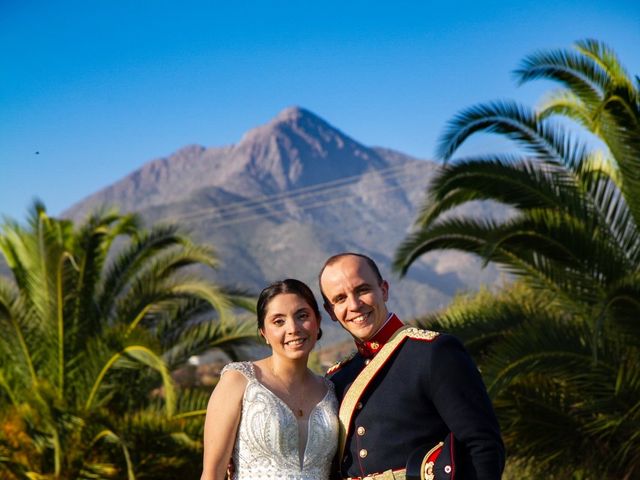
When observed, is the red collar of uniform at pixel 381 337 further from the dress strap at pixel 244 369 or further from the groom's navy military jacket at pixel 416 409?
the dress strap at pixel 244 369

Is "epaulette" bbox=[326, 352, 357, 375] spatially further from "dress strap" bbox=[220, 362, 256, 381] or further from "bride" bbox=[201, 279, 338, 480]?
"dress strap" bbox=[220, 362, 256, 381]

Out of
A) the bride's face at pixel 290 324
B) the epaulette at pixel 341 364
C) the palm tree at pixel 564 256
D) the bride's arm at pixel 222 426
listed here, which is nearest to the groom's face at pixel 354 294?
the bride's face at pixel 290 324

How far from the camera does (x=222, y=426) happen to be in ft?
12.4

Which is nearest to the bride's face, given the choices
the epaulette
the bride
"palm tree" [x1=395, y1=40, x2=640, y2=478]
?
the bride

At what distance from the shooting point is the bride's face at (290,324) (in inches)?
152

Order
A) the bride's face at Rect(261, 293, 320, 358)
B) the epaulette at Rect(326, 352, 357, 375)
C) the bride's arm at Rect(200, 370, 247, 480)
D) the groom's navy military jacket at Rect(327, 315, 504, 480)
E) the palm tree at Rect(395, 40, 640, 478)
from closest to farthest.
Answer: the groom's navy military jacket at Rect(327, 315, 504, 480) < the bride's arm at Rect(200, 370, 247, 480) < the bride's face at Rect(261, 293, 320, 358) < the epaulette at Rect(326, 352, 357, 375) < the palm tree at Rect(395, 40, 640, 478)

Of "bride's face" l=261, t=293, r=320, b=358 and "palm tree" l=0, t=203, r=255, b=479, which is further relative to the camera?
"palm tree" l=0, t=203, r=255, b=479

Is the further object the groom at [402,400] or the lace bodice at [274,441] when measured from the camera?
the lace bodice at [274,441]

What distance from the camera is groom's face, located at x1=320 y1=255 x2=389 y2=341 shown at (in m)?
3.81

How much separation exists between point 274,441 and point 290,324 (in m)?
0.46

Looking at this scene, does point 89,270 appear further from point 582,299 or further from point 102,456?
point 582,299

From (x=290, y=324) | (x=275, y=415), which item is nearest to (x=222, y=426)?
(x=275, y=415)

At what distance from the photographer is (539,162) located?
11.4m

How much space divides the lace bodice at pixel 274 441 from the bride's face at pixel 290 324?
19cm
